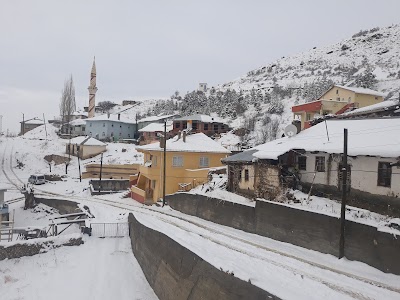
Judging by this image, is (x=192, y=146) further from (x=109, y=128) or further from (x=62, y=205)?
(x=109, y=128)

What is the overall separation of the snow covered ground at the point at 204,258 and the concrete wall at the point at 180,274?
0.31 meters

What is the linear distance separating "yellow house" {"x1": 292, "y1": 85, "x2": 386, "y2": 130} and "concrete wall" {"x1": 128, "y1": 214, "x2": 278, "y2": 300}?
25.8m

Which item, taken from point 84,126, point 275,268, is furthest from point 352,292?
point 84,126

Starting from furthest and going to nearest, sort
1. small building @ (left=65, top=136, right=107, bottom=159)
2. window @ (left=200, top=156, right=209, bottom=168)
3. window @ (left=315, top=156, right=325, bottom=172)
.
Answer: small building @ (left=65, top=136, right=107, bottom=159)
window @ (left=200, top=156, right=209, bottom=168)
window @ (left=315, top=156, right=325, bottom=172)

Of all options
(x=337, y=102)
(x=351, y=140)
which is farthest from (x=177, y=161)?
(x=337, y=102)

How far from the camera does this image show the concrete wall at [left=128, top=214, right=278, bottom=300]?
38.2ft

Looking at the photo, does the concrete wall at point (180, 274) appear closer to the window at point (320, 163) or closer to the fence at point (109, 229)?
the fence at point (109, 229)

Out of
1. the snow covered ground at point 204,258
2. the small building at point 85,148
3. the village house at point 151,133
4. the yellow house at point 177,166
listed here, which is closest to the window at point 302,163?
the snow covered ground at point 204,258

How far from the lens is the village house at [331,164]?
1692 centimetres

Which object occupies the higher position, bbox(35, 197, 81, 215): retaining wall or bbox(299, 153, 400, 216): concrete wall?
bbox(299, 153, 400, 216): concrete wall

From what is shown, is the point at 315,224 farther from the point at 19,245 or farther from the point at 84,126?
the point at 84,126

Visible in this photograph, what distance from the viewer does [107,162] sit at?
58.3 m

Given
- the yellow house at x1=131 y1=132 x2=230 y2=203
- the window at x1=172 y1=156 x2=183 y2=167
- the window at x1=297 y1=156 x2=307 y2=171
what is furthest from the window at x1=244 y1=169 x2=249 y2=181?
the window at x1=172 y1=156 x2=183 y2=167

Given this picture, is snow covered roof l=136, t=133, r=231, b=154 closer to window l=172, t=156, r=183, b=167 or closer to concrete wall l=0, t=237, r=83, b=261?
window l=172, t=156, r=183, b=167
